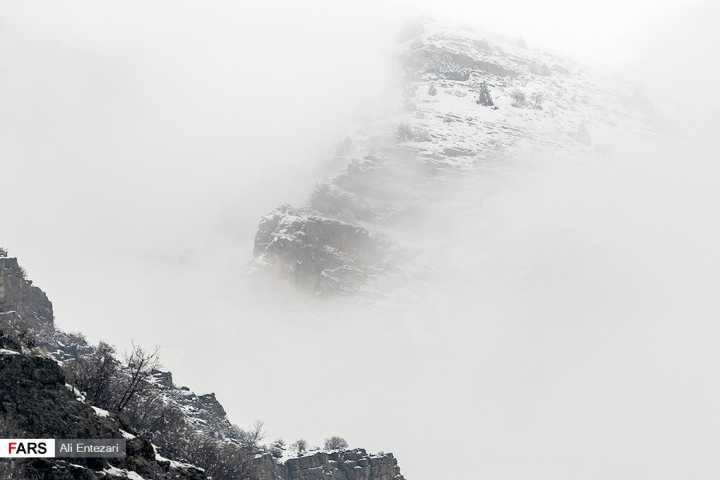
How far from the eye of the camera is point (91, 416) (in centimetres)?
5225

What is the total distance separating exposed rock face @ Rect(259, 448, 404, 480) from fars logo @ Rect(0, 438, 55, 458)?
95.6m

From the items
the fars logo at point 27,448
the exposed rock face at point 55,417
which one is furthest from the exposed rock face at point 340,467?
the fars logo at point 27,448

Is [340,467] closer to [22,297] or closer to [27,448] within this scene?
[22,297]

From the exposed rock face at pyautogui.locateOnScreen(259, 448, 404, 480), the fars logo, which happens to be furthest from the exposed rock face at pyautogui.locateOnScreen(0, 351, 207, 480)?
the exposed rock face at pyautogui.locateOnScreen(259, 448, 404, 480)

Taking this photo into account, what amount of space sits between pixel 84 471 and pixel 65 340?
86.8m

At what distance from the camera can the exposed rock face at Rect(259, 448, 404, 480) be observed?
14675 cm

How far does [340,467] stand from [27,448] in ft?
367

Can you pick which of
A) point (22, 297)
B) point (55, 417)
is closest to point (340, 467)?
point (22, 297)

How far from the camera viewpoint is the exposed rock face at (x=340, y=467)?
481ft

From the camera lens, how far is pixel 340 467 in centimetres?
15475

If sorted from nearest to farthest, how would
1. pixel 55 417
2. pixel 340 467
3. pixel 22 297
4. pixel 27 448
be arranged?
pixel 27 448 < pixel 55 417 < pixel 22 297 < pixel 340 467

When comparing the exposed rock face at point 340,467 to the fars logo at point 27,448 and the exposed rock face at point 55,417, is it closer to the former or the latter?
the exposed rock face at point 55,417

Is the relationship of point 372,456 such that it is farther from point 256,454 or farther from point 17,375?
point 17,375

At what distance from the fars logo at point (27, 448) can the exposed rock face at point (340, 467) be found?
95591 millimetres
